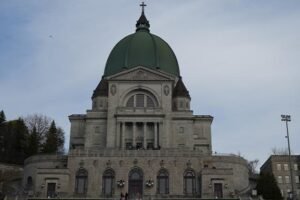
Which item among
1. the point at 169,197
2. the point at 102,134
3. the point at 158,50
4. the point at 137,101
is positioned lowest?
the point at 169,197

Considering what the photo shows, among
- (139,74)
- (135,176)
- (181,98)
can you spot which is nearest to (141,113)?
→ (139,74)

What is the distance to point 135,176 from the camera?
5944cm

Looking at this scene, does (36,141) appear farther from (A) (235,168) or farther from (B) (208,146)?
(A) (235,168)

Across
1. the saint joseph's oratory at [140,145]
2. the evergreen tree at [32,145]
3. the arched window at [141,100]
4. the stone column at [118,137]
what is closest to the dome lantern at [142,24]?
the saint joseph's oratory at [140,145]

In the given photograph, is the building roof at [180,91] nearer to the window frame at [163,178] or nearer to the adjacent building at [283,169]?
the adjacent building at [283,169]

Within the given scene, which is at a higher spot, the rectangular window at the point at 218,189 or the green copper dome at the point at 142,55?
the green copper dome at the point at 142,55

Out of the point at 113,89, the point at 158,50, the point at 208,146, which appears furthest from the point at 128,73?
the point at 208,146

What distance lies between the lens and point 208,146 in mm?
73312

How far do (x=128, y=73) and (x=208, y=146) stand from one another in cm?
1636

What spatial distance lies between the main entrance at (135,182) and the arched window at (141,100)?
47.5 ft

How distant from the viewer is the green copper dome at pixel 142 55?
7688cm

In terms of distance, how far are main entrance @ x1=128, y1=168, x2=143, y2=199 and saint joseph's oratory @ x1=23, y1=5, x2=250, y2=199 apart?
0.40ft

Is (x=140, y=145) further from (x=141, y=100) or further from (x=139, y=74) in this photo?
(x=139, y=74)

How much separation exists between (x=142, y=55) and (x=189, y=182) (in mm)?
25926
